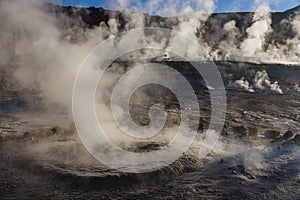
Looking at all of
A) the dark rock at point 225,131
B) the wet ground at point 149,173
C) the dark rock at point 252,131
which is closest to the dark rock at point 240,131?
the wet ground at point 149,173

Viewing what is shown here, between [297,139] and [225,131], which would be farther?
[225,131]

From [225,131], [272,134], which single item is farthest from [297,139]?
[225,131]

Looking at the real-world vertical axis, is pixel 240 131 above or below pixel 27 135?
above

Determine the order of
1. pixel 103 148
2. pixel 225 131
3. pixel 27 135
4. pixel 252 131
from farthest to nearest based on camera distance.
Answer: pixel 252 131 → pixel 225 131 → pixel 27 135 → pixel 103 148

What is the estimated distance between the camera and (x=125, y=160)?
25.5 ft

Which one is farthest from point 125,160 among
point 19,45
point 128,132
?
point 19,45

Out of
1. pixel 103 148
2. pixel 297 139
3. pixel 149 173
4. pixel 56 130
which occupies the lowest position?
pixel 149 173

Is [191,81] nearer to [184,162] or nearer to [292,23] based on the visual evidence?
[184,162]

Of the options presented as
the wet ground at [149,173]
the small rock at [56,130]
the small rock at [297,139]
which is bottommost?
the wet ground at [149,173]

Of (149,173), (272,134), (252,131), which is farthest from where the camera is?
(252,131)

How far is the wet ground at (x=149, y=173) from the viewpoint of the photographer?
6449 millimetres

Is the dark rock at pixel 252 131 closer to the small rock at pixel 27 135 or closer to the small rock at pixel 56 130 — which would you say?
the small rock at pixel 56 130

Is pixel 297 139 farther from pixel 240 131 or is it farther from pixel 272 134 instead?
pixel 240 131

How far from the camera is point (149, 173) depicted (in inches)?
283
